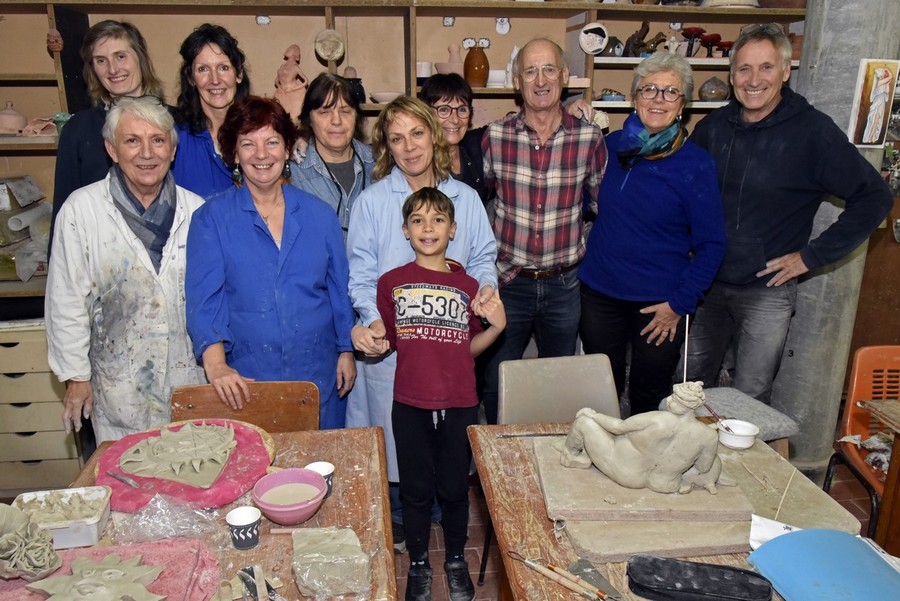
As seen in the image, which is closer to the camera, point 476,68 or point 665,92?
point 665,92

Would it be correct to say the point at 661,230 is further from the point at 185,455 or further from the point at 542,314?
the point at 185,455

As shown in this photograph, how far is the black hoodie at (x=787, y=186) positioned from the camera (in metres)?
2.73

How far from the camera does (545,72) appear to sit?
8.85 feet

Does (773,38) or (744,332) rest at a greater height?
(773,38)

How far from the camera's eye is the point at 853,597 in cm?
128

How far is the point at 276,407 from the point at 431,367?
0.53 meters

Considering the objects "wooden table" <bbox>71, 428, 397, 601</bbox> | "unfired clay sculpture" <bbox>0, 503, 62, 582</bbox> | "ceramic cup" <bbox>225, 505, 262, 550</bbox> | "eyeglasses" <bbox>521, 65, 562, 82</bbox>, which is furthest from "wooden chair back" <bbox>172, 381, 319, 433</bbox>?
"eyeglasses" <bbox>521, 65, 562, 82</bbox>

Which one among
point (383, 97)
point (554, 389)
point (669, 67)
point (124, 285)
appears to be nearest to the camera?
point (124, 285)

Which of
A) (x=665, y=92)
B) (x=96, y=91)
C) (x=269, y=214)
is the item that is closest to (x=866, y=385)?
(x=665, y=92)

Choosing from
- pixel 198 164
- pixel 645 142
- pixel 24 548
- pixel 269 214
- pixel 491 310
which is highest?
pixel 645 142

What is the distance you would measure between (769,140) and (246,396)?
239 cm

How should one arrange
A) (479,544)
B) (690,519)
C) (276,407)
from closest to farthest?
1. (690,519)
2. (276,407)
3. (479,544)

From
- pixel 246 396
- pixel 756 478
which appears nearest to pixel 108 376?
pixel 246 396

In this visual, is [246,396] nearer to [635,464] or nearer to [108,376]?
[108,376]
